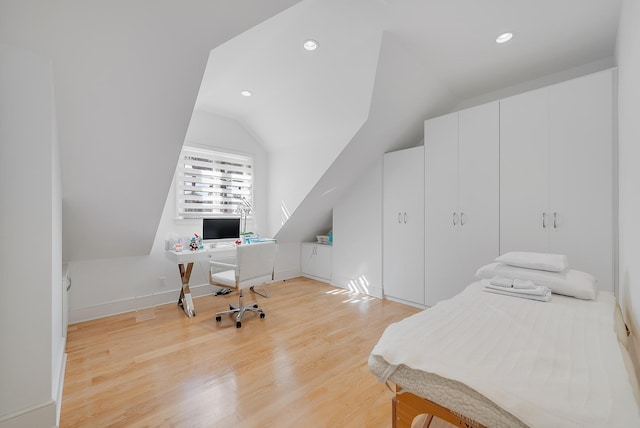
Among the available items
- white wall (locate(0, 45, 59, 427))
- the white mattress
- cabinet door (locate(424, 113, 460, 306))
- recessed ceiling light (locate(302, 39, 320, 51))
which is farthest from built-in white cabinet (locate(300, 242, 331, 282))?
white wall (locate(0, 45, 59, 427))

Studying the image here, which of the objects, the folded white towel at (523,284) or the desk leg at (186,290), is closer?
the folded white towel at (523,284)

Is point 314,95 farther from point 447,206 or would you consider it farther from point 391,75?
point 447,206

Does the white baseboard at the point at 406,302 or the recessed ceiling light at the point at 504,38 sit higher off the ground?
the recessed ceiling light at the point at 504,38

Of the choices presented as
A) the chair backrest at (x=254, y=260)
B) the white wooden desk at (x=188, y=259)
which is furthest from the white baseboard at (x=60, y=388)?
the chair backrest at (x=254, y=260)

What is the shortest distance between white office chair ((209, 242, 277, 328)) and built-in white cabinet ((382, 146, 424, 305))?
1.59 meters

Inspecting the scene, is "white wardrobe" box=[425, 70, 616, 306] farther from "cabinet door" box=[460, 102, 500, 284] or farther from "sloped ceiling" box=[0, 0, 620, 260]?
Result: "sloped ceiling" box=[0, 0, 620, 260]

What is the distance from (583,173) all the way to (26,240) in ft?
12.8

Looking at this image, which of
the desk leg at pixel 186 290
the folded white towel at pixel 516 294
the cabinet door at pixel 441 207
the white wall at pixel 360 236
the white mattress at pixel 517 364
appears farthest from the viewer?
the white wall at pixel 360 236

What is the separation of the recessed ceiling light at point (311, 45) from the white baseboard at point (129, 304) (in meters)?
3.28

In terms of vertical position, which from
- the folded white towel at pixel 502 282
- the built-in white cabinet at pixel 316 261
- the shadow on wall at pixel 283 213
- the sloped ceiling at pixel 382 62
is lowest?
the built-in white cabinet at pixel 316 261

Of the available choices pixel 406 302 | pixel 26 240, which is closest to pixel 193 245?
pixel 26 240

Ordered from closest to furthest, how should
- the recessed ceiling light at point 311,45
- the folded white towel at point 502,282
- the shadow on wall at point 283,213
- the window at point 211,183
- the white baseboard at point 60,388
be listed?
1. the white baseboard at point 60,388
2. the folded white towel at point 502,282
3. the recessed ceiling light at point 311,45
4. the window at point 211,183
5. the shadow on wall at point 283,213

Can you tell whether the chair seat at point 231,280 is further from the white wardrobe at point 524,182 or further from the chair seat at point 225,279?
the white wardrobe at point 524,182

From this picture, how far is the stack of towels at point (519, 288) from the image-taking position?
1.70 m
